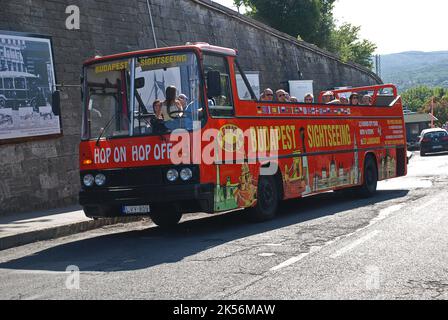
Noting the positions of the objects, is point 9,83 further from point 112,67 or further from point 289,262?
point 289,262

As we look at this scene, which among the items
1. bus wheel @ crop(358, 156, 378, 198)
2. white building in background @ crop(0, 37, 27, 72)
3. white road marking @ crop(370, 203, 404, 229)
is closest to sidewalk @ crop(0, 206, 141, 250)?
white building in background @ crop(0, 37, 27, 72)

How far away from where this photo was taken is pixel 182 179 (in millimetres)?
10188

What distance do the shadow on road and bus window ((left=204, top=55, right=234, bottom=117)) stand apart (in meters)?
1.87

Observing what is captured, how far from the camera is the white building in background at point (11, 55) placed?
15.2m

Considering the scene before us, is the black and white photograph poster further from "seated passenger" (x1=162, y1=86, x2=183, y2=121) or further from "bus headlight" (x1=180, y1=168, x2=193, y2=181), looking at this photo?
"bus headlight" (x1=180, y1=168, x2=193, y2=181)

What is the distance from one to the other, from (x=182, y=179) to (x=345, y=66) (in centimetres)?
3202

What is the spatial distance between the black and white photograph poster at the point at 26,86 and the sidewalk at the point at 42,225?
203 centimetres

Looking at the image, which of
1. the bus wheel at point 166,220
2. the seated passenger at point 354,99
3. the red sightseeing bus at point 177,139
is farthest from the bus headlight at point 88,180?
the seated passenger at point 354,99

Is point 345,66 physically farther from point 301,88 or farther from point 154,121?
point 154,121

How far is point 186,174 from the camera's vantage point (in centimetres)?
1019

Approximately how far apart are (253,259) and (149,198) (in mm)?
2681

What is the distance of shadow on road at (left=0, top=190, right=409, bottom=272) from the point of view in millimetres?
8461

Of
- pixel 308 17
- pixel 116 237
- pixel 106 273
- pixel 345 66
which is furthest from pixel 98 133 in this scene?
pixel 308 17

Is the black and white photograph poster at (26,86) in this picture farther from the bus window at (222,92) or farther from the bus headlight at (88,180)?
the bus window at (222,92)
